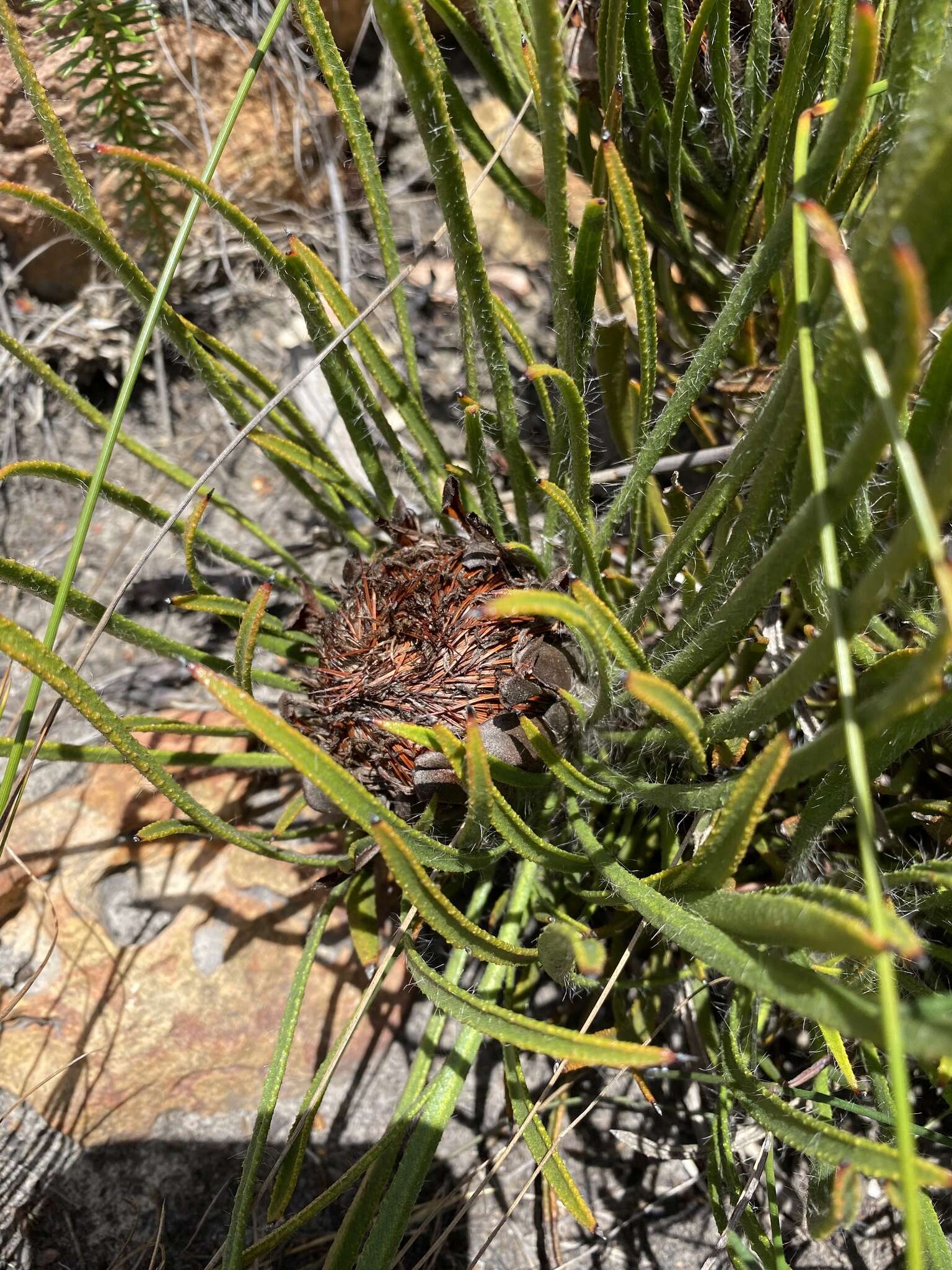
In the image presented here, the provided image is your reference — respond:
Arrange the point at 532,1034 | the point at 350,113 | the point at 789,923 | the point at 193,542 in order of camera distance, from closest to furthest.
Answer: the point at 789,923, the point at 532,1034, the point at 350,113, the point at 193,542

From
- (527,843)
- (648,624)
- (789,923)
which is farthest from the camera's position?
(648,624)

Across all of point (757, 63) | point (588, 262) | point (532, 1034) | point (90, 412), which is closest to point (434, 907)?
point (532, 1034)

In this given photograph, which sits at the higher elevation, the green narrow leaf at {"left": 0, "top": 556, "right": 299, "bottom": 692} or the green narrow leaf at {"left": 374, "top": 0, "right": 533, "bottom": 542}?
the green narrow leaf at {"left": 374, "top": 0, "right": 533, "bottom": 542}

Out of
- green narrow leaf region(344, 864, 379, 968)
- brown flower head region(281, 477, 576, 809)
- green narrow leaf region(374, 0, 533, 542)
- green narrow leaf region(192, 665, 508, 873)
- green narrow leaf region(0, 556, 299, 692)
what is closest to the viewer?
green narrow leaf region(192, 665, 508, 873)

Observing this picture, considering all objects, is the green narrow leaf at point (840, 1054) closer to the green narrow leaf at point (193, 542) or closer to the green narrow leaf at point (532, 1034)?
the green narrow leaf at point (532, 1034)

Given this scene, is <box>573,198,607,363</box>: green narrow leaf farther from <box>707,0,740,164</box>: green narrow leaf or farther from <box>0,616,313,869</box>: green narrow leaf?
<box>0,616,313,869</box>: green narrow leaf

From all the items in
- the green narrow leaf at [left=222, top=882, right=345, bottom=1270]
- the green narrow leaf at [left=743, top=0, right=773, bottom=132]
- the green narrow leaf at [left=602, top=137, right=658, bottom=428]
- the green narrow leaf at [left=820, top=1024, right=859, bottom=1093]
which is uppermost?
the green narrow leaf at [left=743, top=0, right=773, bottom=132]

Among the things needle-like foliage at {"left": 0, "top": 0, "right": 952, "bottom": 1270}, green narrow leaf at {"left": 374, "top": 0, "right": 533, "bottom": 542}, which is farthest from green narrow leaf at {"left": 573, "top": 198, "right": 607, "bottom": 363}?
green narrow leaf at {"left": 374, "top": 0, "right": 533, "bottom": 542}

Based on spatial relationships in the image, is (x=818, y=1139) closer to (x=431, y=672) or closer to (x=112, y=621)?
(x=431, y=672)

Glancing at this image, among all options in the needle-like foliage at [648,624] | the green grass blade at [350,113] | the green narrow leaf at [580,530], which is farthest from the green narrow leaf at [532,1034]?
the green grass blade at [350,113]
